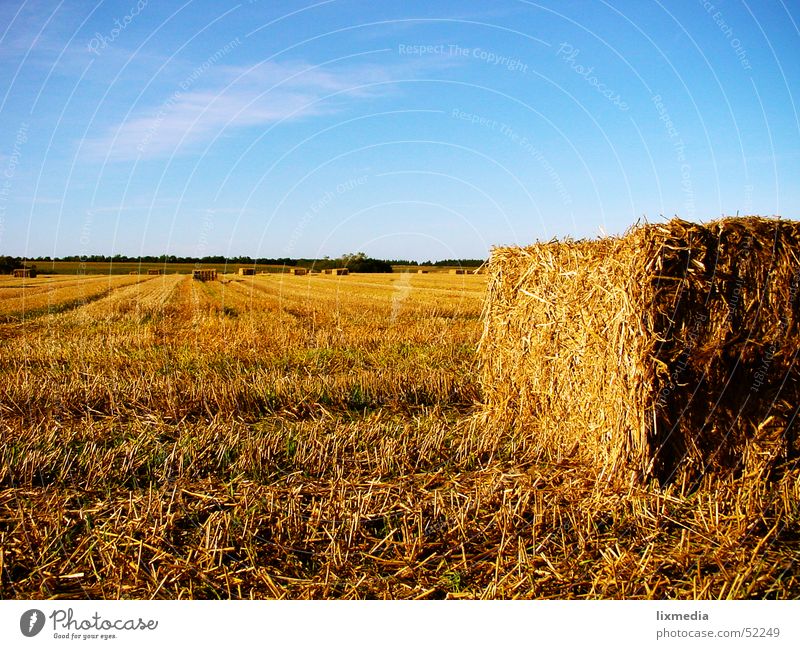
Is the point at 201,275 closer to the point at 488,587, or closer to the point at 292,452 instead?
the point at 292,452

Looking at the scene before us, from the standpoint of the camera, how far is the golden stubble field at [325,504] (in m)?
4.22

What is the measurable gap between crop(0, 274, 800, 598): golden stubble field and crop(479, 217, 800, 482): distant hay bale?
0.38 meters

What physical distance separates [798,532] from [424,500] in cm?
291

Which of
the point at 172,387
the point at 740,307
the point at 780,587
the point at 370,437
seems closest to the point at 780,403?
the point at 740,307

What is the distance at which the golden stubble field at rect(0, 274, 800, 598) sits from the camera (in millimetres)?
4219
